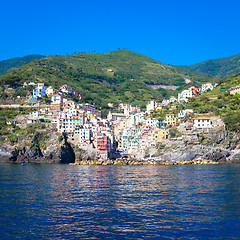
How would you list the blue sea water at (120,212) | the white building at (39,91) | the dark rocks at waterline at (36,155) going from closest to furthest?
the blue sea water at (120,212)
the dark rocks at waterline at (36,155)
the white building at (39,91)

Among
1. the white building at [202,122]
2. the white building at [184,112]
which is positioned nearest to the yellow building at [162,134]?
the white building at [202,122]

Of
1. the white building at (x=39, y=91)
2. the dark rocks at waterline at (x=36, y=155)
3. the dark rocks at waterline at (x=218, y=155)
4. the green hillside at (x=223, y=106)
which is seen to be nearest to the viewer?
the dark rocks at waterline at (x=218, y=155)

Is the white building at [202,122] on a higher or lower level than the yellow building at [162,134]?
higher

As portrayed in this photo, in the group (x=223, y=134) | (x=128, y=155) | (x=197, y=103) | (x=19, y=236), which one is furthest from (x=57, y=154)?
(x=19, y=236)

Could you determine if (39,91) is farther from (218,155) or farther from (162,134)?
(218,155)

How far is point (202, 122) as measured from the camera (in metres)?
106

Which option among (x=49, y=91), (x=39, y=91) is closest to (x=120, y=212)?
(x=39, y=91)

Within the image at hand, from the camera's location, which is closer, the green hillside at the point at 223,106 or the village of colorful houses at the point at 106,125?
the green hillside at the point at 223,106

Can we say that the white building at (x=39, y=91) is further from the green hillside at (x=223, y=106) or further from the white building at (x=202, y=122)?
the white building at (x=202, y=122)

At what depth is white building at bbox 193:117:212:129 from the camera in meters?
106

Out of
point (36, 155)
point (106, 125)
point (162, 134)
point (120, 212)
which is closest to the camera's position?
point (120, 212)

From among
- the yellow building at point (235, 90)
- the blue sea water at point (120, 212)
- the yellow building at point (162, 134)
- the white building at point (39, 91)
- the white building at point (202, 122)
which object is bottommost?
the blue sea water at point (120, 212)

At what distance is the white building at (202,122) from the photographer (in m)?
106

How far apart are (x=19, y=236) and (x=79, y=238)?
12.9ft
